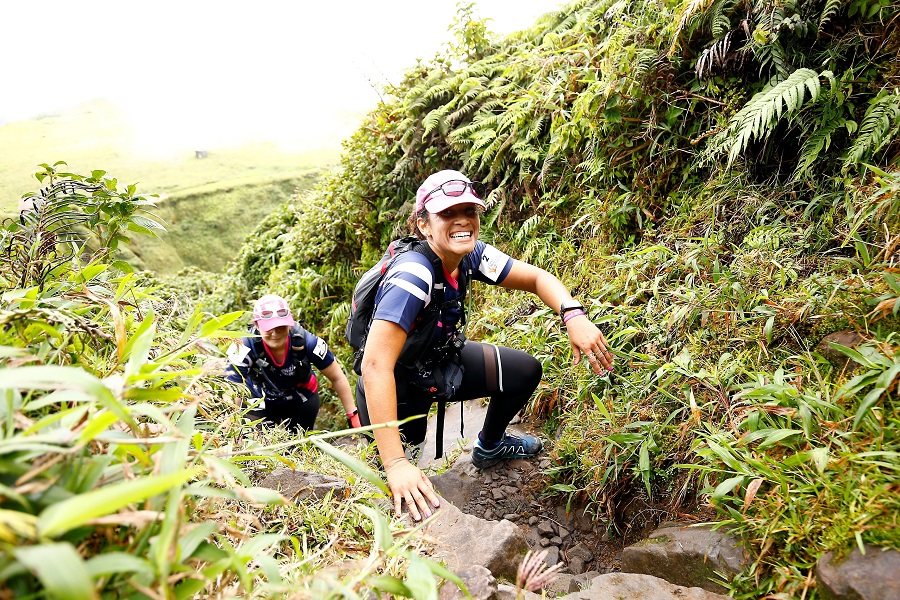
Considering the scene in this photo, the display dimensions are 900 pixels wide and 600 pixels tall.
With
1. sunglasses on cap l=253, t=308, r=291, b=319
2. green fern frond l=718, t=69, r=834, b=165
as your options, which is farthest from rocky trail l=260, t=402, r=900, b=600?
green fern frond l=718, t=69, r=834, b=165

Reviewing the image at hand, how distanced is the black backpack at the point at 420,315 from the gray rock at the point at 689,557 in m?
1.52

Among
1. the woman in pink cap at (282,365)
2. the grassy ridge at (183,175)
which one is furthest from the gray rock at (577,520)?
the grassy ridge at (183,175)

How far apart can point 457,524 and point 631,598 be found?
77cm

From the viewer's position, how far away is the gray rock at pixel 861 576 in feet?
5.26

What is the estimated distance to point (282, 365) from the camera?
5047mm

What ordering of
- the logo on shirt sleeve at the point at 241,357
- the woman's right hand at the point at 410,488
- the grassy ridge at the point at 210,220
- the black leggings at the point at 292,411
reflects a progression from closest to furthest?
the woman's right hand at the point at 410,488 → the logo on shirt sleeve at the point at 241,357 → the black leggings at the point at 292,411 → the grassy ridge at the point at 210,220

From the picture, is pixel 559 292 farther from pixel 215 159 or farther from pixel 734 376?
pixel 215 159

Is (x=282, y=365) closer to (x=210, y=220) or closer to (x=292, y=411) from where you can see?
(x=292, y=411)

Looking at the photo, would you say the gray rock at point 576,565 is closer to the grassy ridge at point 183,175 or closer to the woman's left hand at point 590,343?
the woman's left hand at point 590,343

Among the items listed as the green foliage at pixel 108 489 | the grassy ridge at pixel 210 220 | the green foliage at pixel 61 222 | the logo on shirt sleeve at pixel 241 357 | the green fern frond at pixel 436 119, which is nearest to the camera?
the green foliage at pixel 108 489

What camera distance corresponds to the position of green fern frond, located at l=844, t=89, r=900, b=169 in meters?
2.96

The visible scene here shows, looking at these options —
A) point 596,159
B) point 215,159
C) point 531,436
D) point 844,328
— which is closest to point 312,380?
point 531,436

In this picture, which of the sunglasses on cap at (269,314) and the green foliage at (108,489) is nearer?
the green foliage at (108,489)

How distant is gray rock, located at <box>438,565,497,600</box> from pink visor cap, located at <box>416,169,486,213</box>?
6.05 ft
